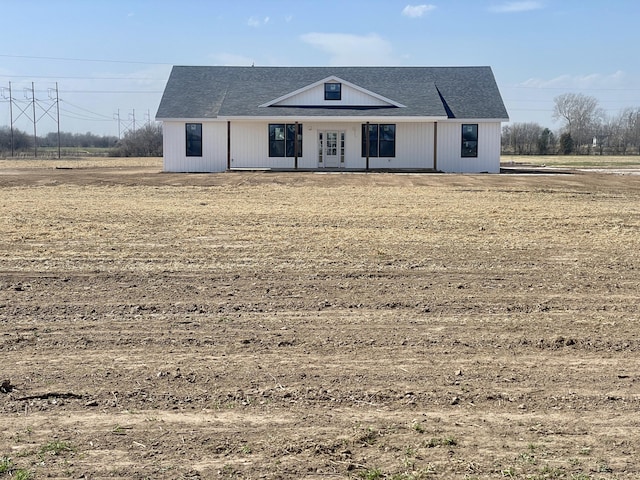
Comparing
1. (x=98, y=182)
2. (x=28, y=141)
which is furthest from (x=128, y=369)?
(x=28, y=141)

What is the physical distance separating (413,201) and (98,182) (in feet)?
45.6

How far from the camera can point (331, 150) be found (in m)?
39.5

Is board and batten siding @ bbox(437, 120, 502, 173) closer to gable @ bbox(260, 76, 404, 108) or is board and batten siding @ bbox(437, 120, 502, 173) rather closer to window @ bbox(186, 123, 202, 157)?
gable @ bbox(260, 76, 404, 108)

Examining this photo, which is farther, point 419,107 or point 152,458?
point 419,107

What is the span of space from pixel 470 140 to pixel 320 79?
8941mm

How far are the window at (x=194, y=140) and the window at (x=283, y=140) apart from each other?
3633mm

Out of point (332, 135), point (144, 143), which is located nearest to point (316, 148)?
point (332, 135)

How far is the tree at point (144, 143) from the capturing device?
7481 centimetres

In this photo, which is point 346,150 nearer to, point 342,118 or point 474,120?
point 342,118

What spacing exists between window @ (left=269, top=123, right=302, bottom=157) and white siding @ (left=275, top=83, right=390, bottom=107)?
1176 mm

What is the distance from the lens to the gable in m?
38.7

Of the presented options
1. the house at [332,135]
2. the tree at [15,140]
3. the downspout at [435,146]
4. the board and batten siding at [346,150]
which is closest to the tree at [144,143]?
the tree at [15,140]

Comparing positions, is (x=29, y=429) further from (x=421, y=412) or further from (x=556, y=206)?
(x=556, y=206)

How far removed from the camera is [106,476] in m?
4.25
